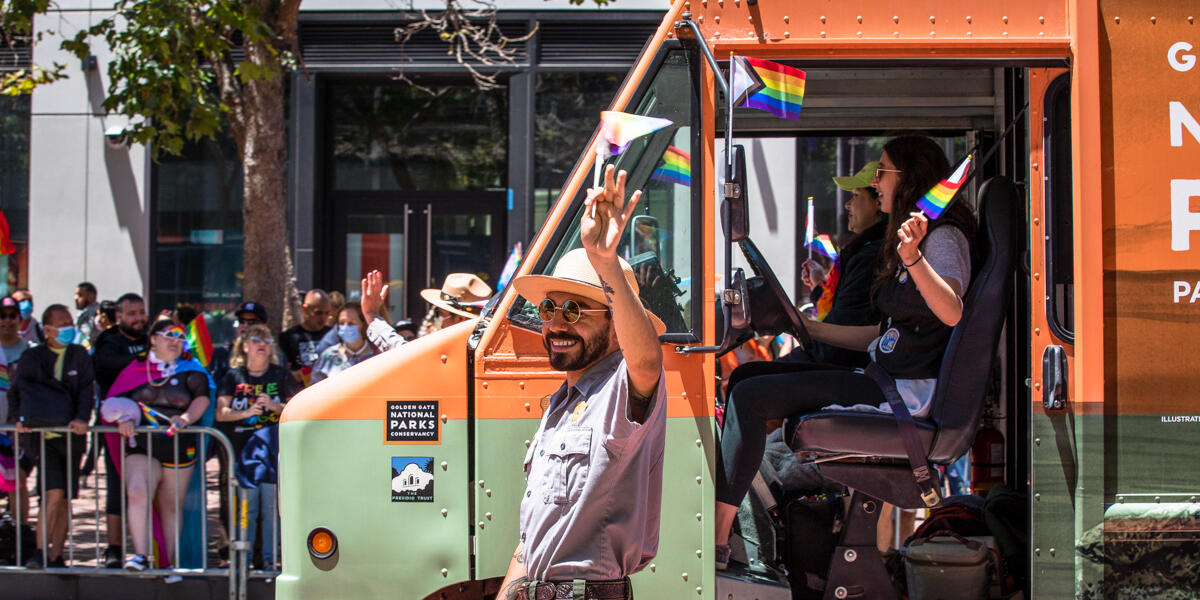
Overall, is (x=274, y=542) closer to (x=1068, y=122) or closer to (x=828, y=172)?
(x=1068, y=122)

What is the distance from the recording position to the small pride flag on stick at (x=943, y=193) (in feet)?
12.7

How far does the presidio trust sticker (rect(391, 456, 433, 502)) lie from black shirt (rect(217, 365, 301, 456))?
3.43 m

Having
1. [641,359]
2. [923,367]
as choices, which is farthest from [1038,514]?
[641,359]

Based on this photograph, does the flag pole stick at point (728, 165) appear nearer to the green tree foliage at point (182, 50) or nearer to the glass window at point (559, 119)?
the green tree foliage at point (182, 50)

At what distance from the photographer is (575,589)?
2.94 meters

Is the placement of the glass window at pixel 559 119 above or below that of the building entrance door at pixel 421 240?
above

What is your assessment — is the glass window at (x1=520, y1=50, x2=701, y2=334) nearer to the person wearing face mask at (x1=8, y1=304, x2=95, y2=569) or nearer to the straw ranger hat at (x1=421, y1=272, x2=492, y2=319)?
the straw ranger hat at (x1=421, y1=272, x2=492, y2=319)

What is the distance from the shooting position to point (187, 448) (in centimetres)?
679

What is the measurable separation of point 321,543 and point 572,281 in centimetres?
148

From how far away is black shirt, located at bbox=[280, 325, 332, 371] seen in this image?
8398 mm

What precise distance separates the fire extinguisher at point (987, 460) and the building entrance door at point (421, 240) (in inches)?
328

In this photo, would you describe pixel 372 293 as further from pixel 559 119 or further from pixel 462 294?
pixel 559 119

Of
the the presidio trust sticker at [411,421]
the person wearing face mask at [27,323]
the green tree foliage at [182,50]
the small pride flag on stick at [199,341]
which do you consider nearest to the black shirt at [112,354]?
the small pride flag on stick at [199,341]

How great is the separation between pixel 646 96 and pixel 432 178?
9.52 m
